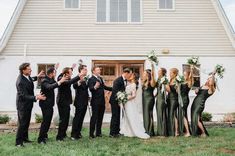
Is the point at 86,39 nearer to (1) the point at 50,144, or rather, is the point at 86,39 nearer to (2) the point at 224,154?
(1) the point at 50,144

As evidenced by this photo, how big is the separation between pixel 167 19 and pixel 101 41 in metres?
3.08

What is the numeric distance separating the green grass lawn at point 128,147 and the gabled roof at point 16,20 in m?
7.45

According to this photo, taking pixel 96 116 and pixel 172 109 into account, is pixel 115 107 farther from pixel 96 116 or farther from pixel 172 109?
pixel 172 109

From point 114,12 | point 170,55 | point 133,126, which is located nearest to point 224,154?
point 133,126

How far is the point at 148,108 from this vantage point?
36.6 feet

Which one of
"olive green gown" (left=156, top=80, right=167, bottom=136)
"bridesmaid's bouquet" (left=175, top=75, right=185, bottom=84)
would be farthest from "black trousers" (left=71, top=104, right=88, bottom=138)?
"bridesmaid's bouquet" (left=175, top=75, right=185, bottom=84)

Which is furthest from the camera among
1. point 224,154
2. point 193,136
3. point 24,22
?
point 24,22

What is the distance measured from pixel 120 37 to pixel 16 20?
4537 mm

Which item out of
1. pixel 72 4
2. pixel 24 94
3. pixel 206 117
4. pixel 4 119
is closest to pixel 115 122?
pixel 24 94

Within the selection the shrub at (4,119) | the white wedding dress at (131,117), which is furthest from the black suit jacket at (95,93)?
the shrub at (4,119)

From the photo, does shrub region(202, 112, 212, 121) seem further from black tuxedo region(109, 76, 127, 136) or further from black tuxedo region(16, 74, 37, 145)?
black tuxedo region(16, 74, 37, 145)

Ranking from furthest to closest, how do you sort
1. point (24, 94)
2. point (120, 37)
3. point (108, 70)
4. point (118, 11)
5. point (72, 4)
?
point (108, 70) → point (118, 11) → point (72, 4) → point (120, 37) → point (24, 94)

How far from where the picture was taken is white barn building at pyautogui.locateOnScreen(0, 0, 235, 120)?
57.1 ft

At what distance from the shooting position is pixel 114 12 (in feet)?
58.6
